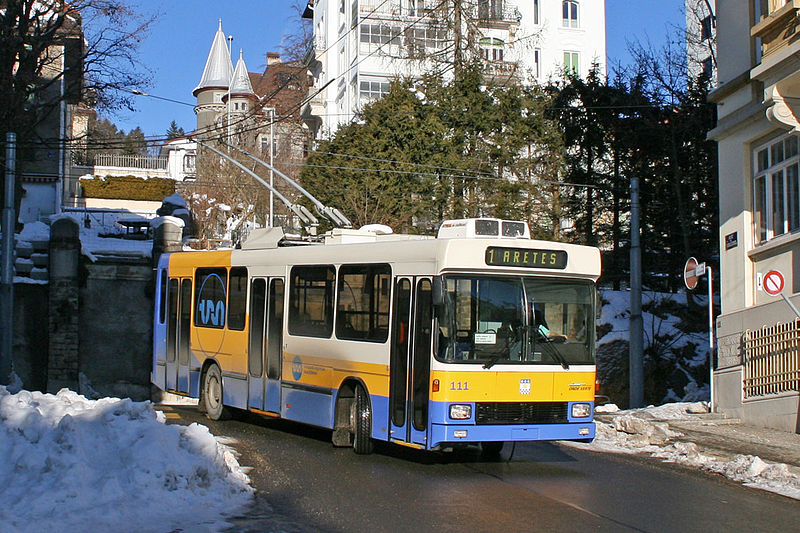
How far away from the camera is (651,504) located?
983 centimetres

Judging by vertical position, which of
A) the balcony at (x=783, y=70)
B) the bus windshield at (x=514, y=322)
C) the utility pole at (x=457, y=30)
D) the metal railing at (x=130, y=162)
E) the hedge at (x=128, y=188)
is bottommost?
the bus windshield at (x=514, y=322)

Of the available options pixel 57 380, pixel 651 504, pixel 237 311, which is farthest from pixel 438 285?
pixel 57 380

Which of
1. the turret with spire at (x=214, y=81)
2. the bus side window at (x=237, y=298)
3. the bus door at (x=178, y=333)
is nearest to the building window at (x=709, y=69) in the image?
the bus door at (x=178, y=333)

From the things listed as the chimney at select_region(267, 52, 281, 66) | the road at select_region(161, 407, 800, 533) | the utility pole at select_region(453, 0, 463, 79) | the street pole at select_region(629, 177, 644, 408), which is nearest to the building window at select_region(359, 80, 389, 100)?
the utility pole at select_region(453, 0, 463, 79)

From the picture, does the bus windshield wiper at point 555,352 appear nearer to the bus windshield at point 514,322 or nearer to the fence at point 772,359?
the bus windshield at point 514,322

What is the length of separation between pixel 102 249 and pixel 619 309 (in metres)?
16.2

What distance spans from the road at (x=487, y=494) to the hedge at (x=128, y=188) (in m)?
63.3

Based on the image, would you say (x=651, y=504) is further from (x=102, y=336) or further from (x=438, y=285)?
(x=102, y=336)

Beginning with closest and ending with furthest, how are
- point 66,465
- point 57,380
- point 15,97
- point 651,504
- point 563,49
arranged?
point 66,465
point 651,504
point 57,380
point 15,97
point 563,49

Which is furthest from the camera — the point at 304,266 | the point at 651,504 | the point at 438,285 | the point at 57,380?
the point at 57,380

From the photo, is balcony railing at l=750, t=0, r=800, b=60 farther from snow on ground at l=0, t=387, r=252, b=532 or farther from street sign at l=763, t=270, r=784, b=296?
snow on ground at l=0, t=387, r=252, b=532

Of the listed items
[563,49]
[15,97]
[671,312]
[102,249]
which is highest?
[563,49]

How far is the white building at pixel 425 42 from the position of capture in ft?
131

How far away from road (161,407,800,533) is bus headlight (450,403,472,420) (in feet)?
2.35
